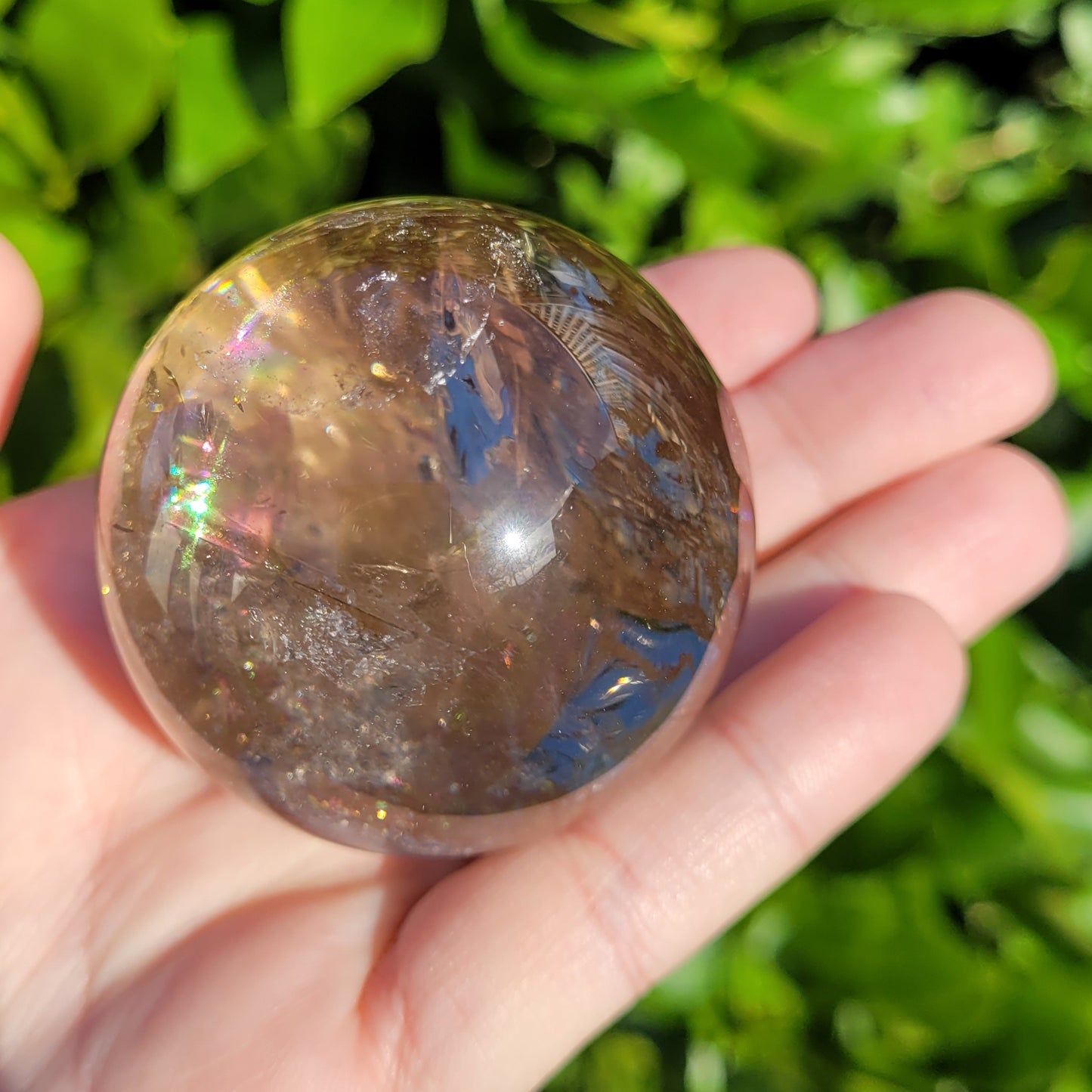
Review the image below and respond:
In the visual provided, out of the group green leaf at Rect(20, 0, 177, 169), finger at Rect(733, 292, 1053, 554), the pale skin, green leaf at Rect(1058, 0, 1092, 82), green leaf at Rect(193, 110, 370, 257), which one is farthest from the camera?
green leaf at Rect(1058, 0, 1092, 82)

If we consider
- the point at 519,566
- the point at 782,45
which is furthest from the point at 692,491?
the point at 782,45

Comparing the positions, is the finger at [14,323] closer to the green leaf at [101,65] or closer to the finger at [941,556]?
the green leaf at [101,65]

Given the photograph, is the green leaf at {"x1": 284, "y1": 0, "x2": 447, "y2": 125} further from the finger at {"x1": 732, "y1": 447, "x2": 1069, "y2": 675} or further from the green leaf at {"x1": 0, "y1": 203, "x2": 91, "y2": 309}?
the finger at {"x1": 732, "y1": 447, "x2": 1069, "y2": 675}

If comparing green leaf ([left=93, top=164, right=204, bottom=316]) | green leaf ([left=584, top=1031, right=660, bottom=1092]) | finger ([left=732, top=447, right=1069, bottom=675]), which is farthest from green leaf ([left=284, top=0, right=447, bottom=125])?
green leaf ([left=584, top=1031, right=660, bottom=1092])

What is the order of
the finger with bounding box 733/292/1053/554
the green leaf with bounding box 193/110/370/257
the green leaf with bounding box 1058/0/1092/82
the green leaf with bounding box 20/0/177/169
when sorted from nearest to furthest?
the green leaf with bounding box 20/0/177/169, the green leaf with bounding box 193/110/370/257, the finger with bounding box 733/292/1053/554, the green leaf with bounding box 1058/0/1092/82

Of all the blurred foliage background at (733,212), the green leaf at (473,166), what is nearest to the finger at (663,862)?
the blurred foliage background at (733,212)
